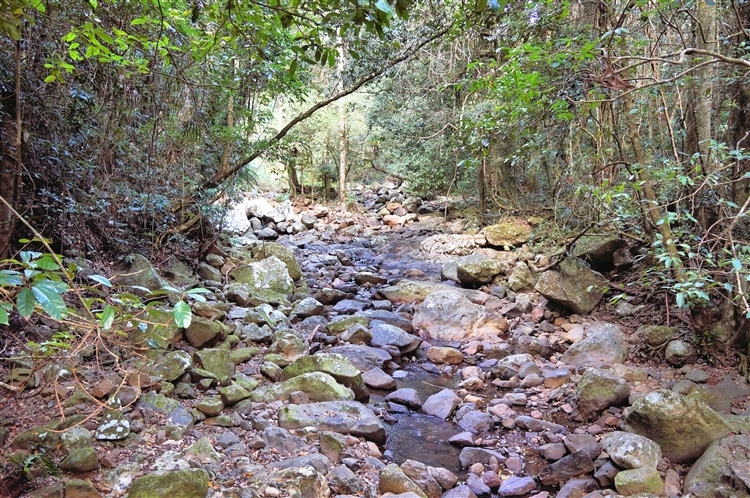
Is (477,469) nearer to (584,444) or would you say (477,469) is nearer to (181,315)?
(584,444)

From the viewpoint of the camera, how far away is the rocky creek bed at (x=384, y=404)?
2596 mm

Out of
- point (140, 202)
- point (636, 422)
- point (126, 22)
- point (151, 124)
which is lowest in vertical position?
point (636, 422)

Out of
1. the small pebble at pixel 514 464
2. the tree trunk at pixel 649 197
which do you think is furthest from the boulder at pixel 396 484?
the tree trunk at pixel 649 197

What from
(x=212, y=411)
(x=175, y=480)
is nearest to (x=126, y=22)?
(x=212, y=411)

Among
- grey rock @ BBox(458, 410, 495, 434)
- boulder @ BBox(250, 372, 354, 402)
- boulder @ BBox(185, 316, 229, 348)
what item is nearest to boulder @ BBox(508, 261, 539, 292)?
grey rock @ BBox(458, 410, 495, 434)

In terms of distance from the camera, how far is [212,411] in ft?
10.7

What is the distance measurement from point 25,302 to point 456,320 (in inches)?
221

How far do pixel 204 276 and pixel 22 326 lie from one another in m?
3.15

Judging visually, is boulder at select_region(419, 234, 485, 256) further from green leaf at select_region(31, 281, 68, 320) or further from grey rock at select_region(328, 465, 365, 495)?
green leaf at select_region(31, 281, 68, 320)

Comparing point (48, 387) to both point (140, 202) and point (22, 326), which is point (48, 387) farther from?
point (140, 202)

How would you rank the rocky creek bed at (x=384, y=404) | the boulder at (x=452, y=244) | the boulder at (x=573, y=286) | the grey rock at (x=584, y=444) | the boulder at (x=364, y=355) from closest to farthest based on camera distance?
the rocky creek bed at (x=384, y=404)
the grey rock at (x=584, y=444)
the boulder at (x=364, y=355)
the boulder at (x=573, y=286)
the boulder at (x=452, y=244)

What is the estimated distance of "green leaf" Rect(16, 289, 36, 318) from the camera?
1.17 meters

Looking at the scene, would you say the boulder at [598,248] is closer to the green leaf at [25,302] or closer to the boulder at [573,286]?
the boulder at [573,286]

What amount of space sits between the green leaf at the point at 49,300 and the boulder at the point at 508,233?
890 cm
